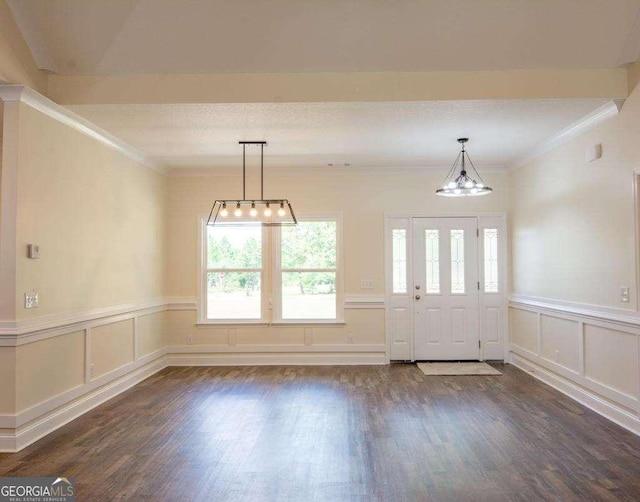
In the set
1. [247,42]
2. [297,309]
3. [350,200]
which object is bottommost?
[297,309]

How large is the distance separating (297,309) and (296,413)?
233 centimetres

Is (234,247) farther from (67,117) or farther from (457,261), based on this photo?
(457,261)

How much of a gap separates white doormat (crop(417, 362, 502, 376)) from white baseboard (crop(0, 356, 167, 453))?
3627 millimetres

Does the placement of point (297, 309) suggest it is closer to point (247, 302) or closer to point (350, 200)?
point (247, 302)

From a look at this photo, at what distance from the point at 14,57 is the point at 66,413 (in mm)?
3025

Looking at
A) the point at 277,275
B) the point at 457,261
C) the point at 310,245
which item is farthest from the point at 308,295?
the point at 457,261

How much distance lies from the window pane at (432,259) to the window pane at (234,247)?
2.43 meters

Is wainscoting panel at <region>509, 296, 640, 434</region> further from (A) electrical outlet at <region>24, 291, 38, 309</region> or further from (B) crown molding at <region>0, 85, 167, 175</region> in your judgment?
(B) crown molding at <region>0, 85, 167, 175</region>

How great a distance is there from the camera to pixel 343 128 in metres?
4.54

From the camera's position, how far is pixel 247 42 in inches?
140

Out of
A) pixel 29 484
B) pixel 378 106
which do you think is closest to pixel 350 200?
pixel 378 106

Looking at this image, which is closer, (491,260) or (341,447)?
(341,447)

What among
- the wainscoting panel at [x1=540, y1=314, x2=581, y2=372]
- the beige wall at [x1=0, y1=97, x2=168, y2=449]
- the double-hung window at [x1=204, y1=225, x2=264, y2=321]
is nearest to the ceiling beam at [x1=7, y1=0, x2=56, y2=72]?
the beige wall at [x1=0, y1=97, x2=168, y2=449]

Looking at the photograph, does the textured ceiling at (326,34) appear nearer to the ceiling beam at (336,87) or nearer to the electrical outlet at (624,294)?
the ceiling beam at (336,87)
